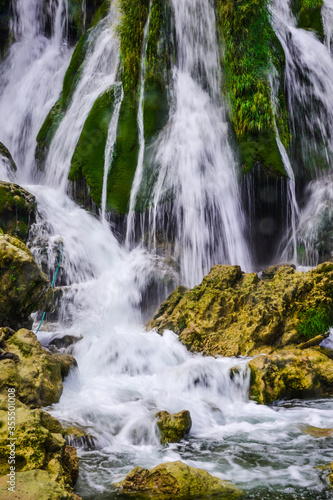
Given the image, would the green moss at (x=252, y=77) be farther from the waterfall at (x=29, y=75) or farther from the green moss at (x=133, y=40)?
the waterfall at (x=29, y=75)

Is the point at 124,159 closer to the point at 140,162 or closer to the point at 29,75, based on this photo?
the point at 140,162

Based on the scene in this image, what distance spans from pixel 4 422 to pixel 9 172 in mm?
11156

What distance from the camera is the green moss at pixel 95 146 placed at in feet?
40.8

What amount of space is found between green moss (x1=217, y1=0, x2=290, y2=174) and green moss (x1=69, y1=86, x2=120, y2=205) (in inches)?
146

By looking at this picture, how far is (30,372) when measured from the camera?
4.81m

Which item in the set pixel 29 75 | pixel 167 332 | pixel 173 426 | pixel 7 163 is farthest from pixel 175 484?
pixel 29 75

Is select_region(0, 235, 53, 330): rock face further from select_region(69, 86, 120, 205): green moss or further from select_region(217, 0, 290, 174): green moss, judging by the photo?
select_region(217, 0, 290, 174): green moss

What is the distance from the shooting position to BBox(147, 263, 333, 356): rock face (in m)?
6.95

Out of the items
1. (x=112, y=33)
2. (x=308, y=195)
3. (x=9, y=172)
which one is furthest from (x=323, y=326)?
(x=112, y=33)

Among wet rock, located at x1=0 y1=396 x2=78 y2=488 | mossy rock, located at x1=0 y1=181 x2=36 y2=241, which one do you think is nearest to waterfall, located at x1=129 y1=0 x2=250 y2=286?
mossy rock, located at x1=0 y1=181 x2=36 y2=241

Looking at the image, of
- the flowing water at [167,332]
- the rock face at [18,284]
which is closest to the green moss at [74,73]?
the flowing water at [167,332]

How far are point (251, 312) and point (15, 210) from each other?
5.88m

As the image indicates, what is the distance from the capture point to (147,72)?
12.5 metres

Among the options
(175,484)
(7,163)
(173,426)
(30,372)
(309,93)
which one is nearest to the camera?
(175,484)
